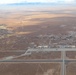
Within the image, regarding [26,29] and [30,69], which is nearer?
[30,69]

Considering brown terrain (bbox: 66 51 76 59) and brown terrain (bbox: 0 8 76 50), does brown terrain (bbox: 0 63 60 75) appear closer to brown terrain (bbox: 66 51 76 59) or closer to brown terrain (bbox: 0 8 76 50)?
brown terrain (bbox: 66 51 76 59)

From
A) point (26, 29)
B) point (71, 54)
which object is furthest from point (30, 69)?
point (26, 29)

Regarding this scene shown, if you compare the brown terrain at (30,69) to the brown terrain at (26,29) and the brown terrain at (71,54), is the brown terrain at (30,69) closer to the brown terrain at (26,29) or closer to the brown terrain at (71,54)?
the brown terrain at (71,54)

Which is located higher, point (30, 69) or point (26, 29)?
point (26, 29)

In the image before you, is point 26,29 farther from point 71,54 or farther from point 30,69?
point 30,69

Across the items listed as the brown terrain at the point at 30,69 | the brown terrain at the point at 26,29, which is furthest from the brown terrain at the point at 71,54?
the brown terrain at the point at 26,29

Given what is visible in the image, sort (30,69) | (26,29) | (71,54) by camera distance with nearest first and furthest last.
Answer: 1. (30,69)
2. (71,54)
3. (26,29)

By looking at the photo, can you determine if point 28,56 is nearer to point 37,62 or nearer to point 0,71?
point 37,62

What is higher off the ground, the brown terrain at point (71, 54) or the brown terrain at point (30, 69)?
the brown terrain at point (71, 54)

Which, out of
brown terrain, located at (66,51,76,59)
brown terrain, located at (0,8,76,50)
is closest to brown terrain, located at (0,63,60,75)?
brown terrain, located at (66,51,76,59)

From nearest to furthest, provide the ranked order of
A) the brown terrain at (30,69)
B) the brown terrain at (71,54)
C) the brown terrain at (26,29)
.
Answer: the brown terrain at (30,69) < the brown terrain at (71,54) < the brown terrain at (26,29)

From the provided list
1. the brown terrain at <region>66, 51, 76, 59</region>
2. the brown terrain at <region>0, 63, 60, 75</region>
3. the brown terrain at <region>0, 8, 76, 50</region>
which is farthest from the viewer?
the brown terrain at <region>0, 8, 76, 50</region>

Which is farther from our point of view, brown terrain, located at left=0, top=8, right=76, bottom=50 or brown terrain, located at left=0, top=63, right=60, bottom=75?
brown terrain, located at left=0, top=8, right=76, bottom=50
